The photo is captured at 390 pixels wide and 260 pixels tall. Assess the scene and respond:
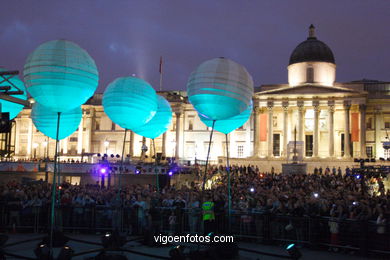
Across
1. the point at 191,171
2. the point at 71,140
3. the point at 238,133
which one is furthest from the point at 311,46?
the point at 71,140

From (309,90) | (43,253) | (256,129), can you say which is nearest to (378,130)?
(309,90)

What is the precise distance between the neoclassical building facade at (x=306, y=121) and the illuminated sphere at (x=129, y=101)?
99.5ft

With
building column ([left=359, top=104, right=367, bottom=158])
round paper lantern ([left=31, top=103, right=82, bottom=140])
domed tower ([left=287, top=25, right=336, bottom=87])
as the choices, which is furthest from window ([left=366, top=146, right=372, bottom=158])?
round paper lantern ([left=31, top=103, right=82, bottom=140])

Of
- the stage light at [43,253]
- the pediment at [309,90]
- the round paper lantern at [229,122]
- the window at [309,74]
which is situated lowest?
the stage light at [43,253]

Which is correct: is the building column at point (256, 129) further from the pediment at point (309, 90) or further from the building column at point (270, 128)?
the pediment at point (309, 90)

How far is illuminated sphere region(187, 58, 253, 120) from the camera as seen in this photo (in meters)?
10.9

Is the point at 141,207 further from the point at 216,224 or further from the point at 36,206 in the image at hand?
the point at 36,206

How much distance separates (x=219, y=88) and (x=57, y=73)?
3.87 m

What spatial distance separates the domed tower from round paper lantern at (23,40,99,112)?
1753 inches

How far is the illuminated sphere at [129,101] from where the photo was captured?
40.9 ft

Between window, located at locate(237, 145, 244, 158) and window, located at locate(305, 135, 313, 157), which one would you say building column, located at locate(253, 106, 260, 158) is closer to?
window, located at locate(237, 145, 244, 158)

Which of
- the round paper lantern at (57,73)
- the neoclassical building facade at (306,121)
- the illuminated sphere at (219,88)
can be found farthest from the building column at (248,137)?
the round paper lantern at (57,73)

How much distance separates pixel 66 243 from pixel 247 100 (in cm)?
702

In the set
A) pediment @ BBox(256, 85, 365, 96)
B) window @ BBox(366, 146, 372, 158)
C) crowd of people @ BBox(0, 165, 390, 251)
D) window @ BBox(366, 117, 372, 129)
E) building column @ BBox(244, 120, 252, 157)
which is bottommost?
crowd of people @ BBox(0, 165, 390, 251)
